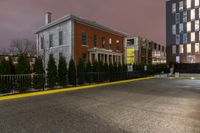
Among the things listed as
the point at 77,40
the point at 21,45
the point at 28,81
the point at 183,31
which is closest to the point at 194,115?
the point at 28,81

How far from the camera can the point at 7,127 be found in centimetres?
363

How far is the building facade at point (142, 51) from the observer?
4019 cm

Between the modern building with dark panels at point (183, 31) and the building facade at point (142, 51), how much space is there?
6.46 metres

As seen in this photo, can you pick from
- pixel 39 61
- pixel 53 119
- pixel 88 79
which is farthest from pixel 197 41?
pixel 53 119

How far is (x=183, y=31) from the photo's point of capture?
39.7 m

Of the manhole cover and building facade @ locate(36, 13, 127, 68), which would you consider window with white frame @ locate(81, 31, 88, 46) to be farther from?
the manhole cover

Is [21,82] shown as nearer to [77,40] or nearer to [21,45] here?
[77,40]

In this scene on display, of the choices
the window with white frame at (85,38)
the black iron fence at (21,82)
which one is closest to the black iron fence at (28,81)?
the black iron fence at (21,82)

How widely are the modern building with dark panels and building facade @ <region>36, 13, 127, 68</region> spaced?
965 inches

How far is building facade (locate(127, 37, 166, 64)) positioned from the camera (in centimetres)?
4019

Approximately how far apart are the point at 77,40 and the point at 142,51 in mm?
30388

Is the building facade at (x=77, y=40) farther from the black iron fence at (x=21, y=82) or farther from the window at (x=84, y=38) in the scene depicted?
the black iron fence at (x=21, y=82)

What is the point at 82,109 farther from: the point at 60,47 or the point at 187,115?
the point at 60,47

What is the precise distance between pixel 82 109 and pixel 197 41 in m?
41.7
